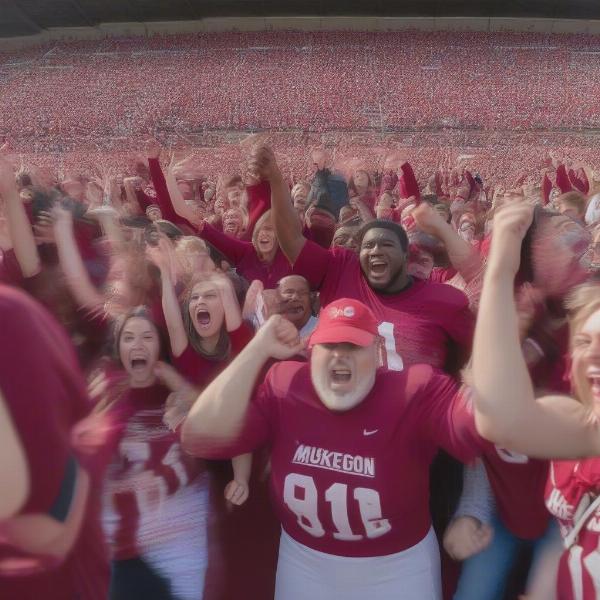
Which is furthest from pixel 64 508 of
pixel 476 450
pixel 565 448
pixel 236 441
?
pixel 565 448

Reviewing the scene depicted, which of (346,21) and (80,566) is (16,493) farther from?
(346,21)

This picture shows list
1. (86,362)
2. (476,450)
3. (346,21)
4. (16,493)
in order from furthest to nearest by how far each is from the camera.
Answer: (346,21)
(86,362)
(476,450)
(16,493)

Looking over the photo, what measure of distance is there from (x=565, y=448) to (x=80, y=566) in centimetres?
111

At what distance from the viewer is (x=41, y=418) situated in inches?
44.9

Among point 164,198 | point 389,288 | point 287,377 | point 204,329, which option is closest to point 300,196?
point 164,198

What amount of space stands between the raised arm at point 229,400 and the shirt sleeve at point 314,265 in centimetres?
109

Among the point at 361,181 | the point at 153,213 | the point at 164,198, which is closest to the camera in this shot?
the point at 164,198

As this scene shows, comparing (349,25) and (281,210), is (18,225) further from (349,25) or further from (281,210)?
(349,25)

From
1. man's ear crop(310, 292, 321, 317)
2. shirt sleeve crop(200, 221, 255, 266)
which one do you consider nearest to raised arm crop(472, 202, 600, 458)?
man's ear crop(310, 292, 321, 317)

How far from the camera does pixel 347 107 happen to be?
914 inches

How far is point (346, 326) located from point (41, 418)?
87 centimetres

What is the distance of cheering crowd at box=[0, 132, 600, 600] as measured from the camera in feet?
4.32

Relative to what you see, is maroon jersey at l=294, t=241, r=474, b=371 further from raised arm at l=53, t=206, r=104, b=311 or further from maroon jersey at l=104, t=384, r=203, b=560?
raised arm at l=53, t=206, r=104, b=311

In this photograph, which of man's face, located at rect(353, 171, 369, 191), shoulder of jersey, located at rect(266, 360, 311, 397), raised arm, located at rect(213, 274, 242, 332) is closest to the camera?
shoulder of jersey, located at rect(266, 360, 311, 397)
